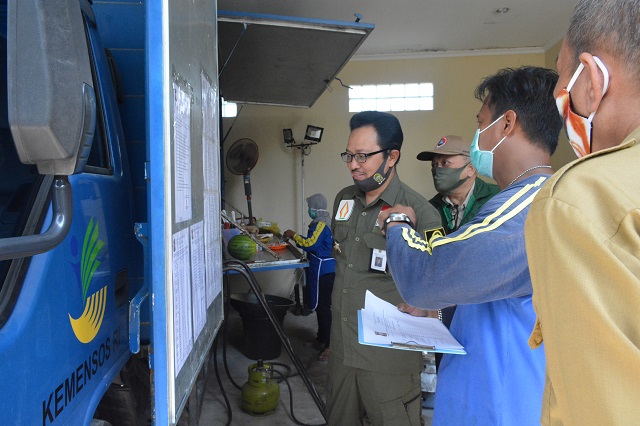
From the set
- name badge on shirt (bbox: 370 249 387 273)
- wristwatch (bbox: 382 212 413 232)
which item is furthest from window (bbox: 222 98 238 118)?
wristwatch (bbox: 382 212 413 232)

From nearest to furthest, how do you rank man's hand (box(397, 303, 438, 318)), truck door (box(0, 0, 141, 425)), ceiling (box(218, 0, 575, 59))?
truck door (box(0, 0, 141, 425)) < man's hand (box(397, 303, 438, 318)) < ceiling (box(218, 0, 575, 59))

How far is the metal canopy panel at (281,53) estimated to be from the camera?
2.96 metres

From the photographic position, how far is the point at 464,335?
1387mm

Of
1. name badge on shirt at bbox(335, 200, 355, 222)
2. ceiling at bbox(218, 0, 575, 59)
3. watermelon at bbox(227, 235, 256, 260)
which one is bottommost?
watermelon at bbox(227, 235, 256, 260)

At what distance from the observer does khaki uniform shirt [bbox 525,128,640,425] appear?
43 centimetres

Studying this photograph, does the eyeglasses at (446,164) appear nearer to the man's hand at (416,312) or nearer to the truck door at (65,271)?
the man's hand at (416,312)

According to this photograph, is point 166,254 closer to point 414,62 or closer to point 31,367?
point 31,367

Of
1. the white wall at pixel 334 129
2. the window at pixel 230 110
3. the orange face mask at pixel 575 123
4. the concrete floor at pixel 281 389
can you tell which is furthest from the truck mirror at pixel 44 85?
the window at pixel 230 110

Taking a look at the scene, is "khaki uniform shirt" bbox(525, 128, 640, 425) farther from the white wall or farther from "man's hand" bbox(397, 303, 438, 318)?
the white wall

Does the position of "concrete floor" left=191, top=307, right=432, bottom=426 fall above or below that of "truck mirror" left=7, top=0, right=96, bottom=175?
below

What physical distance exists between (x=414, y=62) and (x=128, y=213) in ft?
20.2

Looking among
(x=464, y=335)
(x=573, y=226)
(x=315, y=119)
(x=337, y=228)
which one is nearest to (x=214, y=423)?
(x=337, y=228)

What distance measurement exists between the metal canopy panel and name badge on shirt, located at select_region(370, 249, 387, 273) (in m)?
1.68

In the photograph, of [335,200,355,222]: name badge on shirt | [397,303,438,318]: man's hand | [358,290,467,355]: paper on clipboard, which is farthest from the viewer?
[335,200,355,222]: name badge on shirt
